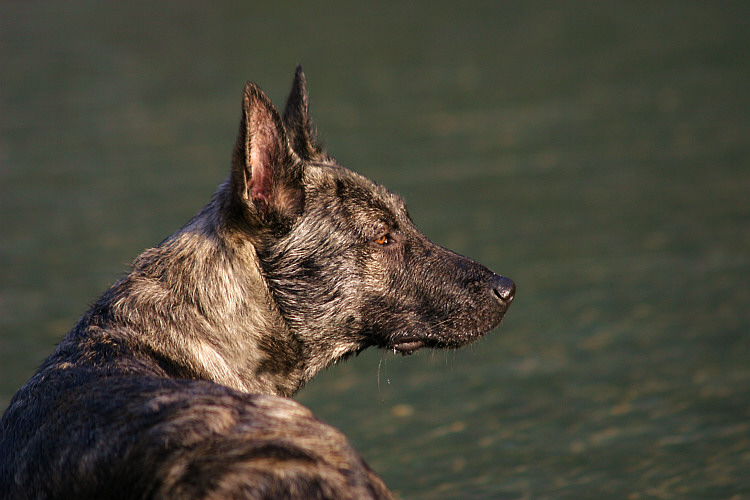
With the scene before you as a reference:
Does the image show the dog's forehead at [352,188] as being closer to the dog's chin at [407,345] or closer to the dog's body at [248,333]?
the dog's body at [248,333]

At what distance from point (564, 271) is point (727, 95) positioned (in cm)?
718

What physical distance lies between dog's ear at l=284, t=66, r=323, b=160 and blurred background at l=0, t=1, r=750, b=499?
4.71ft

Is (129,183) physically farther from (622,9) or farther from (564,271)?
(622,9)

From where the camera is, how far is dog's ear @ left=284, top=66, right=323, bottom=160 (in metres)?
5.54

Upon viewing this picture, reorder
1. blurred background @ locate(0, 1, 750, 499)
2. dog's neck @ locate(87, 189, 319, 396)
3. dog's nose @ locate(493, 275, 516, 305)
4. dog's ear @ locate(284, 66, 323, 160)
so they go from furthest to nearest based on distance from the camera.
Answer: blurred background @ locate(0, 1, 750, 499), dog's ear @ locate(284, 66, 323, 160), dog's nose @ locate(493, 275, 516, 305), dog's neck @ locate(87, 189, 319, 396)

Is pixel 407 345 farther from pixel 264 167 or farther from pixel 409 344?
pixel 264 167

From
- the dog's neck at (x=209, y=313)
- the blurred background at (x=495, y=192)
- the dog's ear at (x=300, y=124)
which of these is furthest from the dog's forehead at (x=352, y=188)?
the blurred background at (x=495, y=192)

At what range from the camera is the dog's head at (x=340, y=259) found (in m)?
4.68

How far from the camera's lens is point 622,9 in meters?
22.9

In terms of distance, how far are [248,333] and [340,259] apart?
2.05ft

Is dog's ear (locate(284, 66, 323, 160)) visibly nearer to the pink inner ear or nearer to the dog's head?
the dog's head

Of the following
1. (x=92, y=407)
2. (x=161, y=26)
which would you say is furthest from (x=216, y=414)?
(x=161, y=26)

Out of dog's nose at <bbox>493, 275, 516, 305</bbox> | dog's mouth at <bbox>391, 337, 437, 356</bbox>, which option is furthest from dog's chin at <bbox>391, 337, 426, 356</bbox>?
dog's nose at <bbox>493, 275, 516, 305</bbox>

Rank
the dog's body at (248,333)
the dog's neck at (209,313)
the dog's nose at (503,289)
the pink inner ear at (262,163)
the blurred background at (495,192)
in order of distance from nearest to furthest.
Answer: the dog's body at (248,333), the dog's neck at (209,313), the pink inner ear at (262,163), the dog's nose at (503,289), the blurred background at (495,192)
